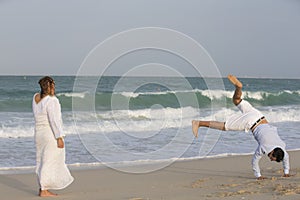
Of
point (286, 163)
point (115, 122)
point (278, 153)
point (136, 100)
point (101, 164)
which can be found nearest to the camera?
point (278, 153)

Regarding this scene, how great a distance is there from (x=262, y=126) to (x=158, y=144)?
581 cm

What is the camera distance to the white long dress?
22.0 ft

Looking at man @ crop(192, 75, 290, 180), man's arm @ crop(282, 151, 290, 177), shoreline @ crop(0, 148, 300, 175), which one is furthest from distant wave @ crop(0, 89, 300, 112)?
man's arm @ crop(282, 151, 290, 177)

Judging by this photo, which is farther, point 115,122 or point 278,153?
point 115,122

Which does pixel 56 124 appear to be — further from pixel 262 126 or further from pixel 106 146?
pixel 106 146

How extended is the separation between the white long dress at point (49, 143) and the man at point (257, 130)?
214 cm

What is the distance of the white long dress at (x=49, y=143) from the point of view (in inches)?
264

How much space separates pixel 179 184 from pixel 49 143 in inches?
82.7

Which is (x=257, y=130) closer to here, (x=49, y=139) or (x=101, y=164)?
(x=49, y=139)

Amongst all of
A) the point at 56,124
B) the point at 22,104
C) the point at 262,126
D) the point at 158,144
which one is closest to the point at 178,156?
the point at 158,144

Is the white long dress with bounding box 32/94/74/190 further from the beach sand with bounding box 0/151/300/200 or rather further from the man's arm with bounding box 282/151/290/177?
the man's arm with bounding box 282/151/290/177

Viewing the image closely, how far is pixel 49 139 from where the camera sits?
6742 millimetres

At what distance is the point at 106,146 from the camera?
1285 centimetres

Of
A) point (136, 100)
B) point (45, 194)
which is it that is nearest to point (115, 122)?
point (136, 100)
